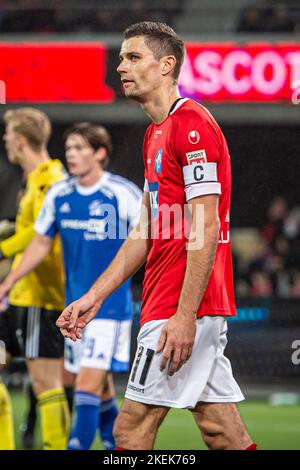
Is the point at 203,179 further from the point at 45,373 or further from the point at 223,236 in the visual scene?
the point at 45,373

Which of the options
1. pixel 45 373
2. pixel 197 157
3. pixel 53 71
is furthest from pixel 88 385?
pixel 53 71

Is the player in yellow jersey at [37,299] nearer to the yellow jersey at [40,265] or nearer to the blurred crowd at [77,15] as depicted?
the yellow jersey at [40,265]

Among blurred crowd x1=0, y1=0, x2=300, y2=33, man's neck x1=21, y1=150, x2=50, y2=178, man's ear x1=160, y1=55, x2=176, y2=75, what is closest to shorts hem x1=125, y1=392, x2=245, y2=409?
man's ear x1=160, y1=55, x2=176, y2=75

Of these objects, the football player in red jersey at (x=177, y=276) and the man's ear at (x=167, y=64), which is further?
the man's ear at (x=167, y=64)

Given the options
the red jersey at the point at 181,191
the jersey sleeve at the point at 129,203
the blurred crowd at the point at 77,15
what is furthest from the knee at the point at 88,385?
the blurred crowd at the point at 77,15

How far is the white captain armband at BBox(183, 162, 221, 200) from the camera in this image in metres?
3.60

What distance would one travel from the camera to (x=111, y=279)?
389cm

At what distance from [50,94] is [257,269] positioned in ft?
12.3

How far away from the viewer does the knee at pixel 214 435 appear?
3.70m

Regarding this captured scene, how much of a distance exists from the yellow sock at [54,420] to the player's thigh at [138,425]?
218 cm

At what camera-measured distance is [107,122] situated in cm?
1462

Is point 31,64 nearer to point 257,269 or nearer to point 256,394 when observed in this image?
point 257,269

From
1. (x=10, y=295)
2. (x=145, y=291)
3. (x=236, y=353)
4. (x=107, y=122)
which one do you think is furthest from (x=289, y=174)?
(x=145, y=291)

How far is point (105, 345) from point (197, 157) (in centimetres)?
224
